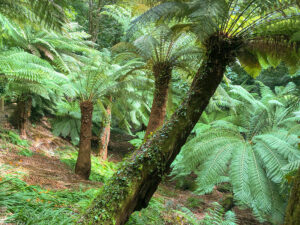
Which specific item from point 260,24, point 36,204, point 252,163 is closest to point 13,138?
point 36,204

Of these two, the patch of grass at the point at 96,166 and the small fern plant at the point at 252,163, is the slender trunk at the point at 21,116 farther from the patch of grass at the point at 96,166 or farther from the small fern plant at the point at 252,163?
the small fern plant at the point at 252,163

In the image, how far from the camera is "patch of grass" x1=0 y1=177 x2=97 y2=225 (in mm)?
2127

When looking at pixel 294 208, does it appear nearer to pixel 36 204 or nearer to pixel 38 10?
pixel 36 204

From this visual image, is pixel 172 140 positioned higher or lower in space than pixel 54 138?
higher

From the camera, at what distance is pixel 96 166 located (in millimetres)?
5910

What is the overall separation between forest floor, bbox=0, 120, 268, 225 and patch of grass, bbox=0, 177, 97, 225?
0.16 m

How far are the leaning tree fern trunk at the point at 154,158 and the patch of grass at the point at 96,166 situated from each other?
2698 millimetres

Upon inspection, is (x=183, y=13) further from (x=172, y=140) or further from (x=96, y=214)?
(x=96, y=214)

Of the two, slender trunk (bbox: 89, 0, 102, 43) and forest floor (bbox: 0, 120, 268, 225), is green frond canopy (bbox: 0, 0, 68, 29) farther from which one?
slender trunk (bbox: 89, 0, 102, 43)

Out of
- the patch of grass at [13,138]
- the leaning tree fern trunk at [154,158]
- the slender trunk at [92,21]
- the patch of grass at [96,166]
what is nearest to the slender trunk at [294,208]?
the leaning tree fern trunk at [154,158]

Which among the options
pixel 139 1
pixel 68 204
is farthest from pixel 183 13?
pixel 68 204

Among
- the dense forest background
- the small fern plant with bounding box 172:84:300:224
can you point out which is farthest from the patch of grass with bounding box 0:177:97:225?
the small fern plant with bounding box 172:84:300:224

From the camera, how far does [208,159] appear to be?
14.4 feet

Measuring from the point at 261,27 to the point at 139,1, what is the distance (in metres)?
1.71
